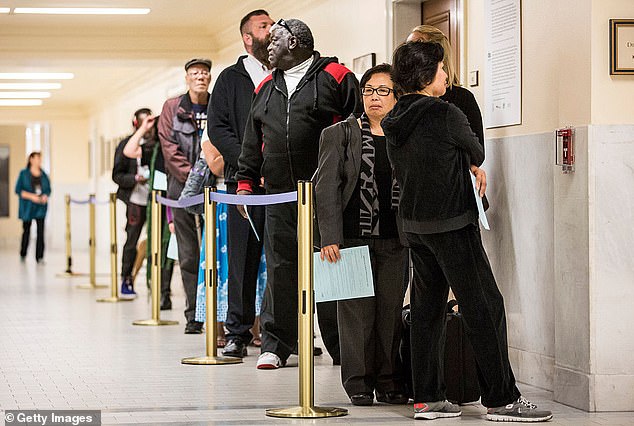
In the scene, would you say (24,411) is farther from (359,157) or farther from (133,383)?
(359,157)

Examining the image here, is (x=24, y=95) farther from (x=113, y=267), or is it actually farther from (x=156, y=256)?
(x=156, y=256)

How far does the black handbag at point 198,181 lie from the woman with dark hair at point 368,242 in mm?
2607

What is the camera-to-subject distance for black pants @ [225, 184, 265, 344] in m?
7.59

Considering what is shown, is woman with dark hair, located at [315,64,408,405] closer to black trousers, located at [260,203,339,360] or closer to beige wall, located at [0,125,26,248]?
black trousers, located at [260,203,339,360]

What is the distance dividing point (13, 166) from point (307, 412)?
2796 centimetres

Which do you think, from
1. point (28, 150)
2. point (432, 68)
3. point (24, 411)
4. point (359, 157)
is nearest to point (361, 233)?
point (359, 157)

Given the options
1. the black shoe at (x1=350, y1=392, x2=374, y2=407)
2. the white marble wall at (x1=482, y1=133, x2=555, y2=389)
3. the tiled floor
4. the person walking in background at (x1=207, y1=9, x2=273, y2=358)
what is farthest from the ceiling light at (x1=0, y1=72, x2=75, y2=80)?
the black shoe at (x1=350, y1=392, x2=374, y2=407)

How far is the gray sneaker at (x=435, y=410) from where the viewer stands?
17.0 ft

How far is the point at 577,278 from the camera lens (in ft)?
18.1

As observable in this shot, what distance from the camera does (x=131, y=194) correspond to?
12344mm

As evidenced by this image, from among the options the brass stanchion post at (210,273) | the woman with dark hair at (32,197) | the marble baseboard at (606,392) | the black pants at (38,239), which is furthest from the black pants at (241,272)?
the woman with dark hair at (32,197)

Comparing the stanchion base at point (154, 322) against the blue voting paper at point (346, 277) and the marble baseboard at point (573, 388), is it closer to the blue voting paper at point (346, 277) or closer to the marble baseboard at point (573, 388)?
the blue voting paper at point (346, 277)

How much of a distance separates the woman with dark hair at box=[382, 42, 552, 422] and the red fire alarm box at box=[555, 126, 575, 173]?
608 mm

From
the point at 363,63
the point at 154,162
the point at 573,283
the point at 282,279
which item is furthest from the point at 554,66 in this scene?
the point at 154,162
